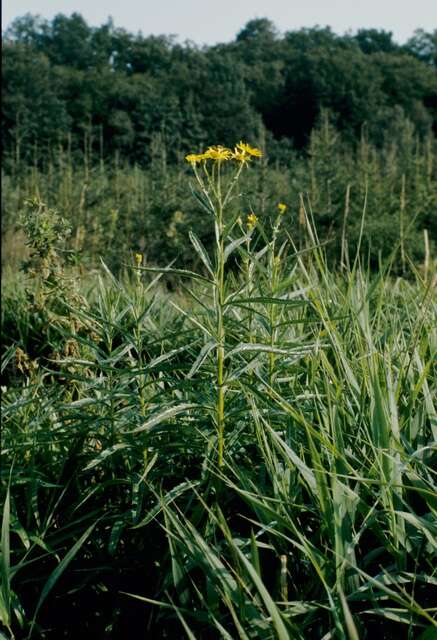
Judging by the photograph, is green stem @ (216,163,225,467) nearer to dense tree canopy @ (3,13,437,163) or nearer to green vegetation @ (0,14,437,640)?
green vegetation @ (0,14,437,640)

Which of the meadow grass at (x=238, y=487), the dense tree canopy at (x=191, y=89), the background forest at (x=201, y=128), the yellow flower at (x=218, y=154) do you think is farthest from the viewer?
the dense tree canopy at (x=191, y=89)

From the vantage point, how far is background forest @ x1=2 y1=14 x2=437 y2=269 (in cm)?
1023

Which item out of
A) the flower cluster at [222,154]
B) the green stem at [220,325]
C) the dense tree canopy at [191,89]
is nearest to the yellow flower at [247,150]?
the flower cluster at [222,154]

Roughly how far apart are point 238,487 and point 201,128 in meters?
18.9

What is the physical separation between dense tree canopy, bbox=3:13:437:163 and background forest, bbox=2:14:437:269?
0.27 ft

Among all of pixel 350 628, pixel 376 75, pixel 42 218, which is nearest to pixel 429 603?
pixel 350 628

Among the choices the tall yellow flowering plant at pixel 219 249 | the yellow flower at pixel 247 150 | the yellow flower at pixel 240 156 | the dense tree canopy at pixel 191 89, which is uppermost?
the dense tree canopy at pixel 191 89

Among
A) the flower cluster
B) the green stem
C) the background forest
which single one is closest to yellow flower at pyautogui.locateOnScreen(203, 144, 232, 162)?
the flower cluster

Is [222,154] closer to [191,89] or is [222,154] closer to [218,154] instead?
[218,154]

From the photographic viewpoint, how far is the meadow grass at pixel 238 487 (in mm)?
1548

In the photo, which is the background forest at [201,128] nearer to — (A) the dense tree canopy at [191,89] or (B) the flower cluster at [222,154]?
(A) the dense tree canopy at [191,89]

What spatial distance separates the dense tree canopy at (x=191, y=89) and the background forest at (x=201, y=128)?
81mm

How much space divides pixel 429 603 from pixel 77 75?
2490 centimetres

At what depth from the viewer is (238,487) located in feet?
6.33
